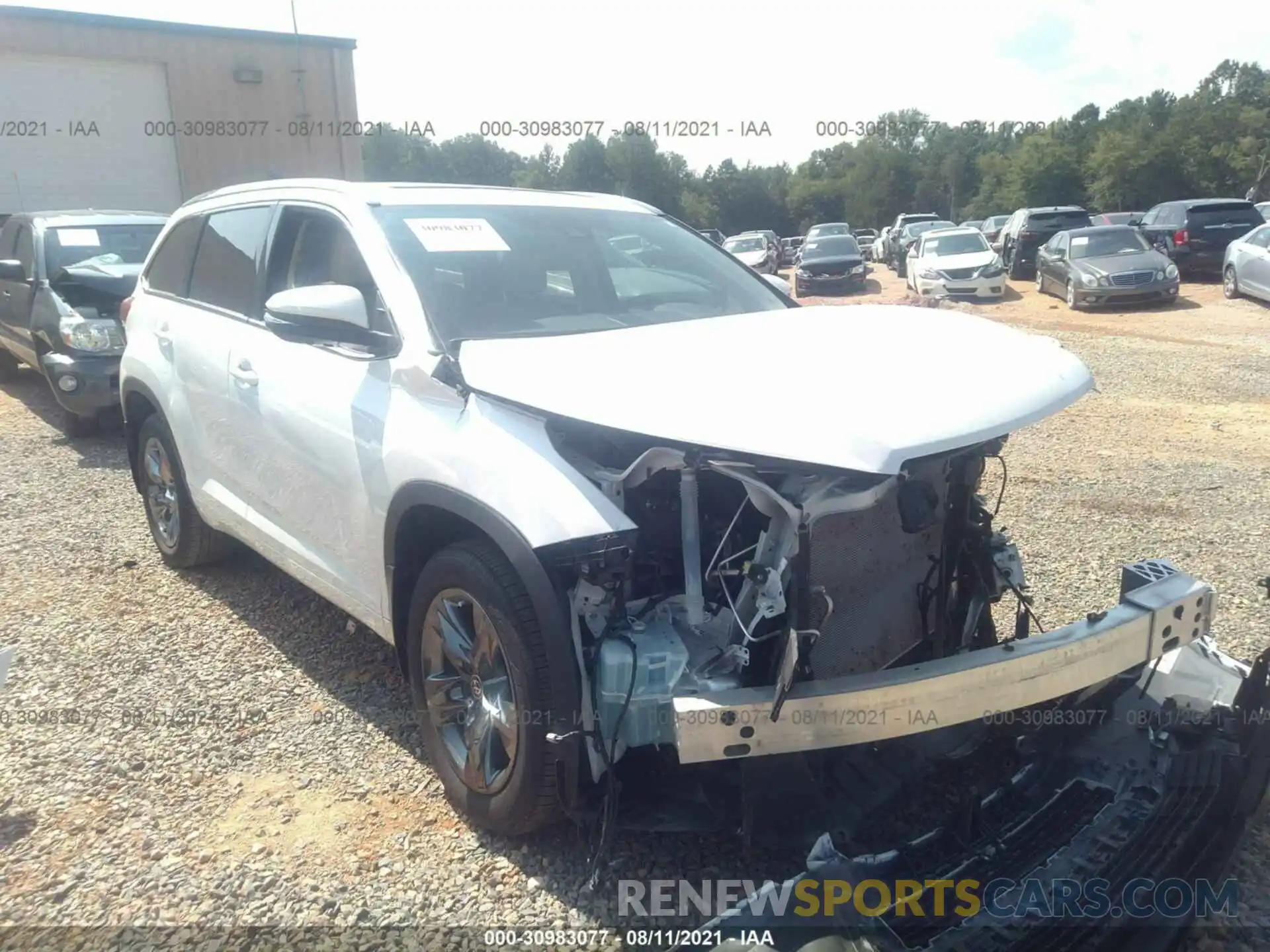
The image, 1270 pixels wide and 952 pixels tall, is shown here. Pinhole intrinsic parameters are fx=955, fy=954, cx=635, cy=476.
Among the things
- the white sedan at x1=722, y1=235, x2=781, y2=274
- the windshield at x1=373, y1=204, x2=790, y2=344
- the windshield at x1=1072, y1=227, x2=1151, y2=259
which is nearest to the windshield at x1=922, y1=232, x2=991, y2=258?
the windshield at x1=1072, y1=227, x2=1151, y2=259

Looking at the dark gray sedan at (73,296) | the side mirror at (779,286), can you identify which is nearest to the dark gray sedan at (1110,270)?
the side mirror at (779,286)

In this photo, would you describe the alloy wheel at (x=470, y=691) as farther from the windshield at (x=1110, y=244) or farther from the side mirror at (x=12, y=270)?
the windshield at (x=1110, y=244)

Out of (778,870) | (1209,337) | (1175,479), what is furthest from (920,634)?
(1209,337)

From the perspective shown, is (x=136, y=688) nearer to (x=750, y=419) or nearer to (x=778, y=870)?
(x=778, y=870)

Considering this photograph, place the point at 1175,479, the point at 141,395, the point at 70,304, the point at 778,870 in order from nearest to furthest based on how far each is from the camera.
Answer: the point at 778,870 → the point at 141,395 → the point at 1175,479 → the point at 70,304

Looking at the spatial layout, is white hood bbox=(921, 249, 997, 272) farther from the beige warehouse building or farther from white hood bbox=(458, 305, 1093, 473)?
white hood bbox=(458, 305, 1093, 473)

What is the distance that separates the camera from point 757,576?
2428mm

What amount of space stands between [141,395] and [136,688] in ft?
5.63

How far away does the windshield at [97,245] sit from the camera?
9172 millimetres

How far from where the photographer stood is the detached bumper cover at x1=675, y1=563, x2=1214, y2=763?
2273 mm

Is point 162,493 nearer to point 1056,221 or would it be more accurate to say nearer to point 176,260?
point 176,260

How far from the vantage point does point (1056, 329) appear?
49.9 ft

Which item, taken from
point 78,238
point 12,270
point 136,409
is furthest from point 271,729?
point 78,238

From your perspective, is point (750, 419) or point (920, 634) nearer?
point (750, 419)
